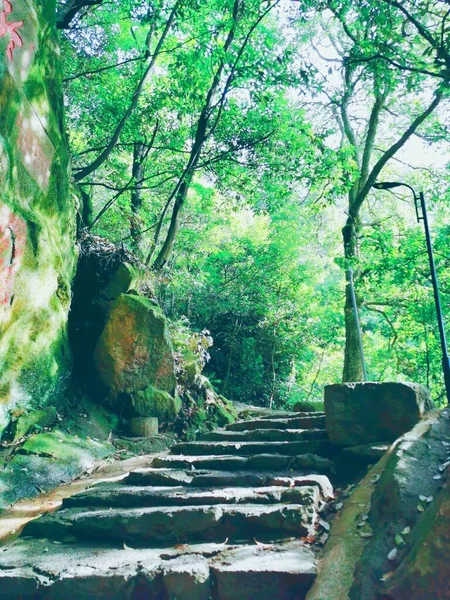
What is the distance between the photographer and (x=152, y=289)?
9531mm


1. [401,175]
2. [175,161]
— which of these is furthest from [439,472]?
[401,175]

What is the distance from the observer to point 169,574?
9.10 feet

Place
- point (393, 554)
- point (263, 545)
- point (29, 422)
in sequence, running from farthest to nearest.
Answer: point (29, 422) < point (263, 545) < point (393, 554)

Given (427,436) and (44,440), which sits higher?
(427,436)

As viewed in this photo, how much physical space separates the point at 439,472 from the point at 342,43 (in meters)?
16.0

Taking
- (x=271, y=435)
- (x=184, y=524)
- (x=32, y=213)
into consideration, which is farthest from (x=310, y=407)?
(x=32, y=213)

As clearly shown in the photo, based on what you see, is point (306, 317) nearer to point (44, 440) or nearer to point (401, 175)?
point (401, 175)

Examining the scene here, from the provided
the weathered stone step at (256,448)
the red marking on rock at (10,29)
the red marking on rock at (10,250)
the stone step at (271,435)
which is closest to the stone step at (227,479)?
the weathered stone step at (256,448)

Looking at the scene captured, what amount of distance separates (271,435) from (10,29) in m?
6.19

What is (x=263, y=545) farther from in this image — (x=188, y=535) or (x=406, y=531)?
(x=406, y=531)

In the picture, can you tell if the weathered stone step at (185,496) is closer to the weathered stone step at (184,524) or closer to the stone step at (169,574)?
the weathered stone step at (184,524)

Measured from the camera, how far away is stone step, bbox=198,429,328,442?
198 inches

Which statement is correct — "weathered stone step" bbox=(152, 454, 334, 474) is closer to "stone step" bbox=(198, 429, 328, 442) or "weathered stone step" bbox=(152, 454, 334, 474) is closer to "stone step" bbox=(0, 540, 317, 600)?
"stone step" bbox=(198, 429, 328, 442)

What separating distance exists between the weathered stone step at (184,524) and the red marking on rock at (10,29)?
5503 mm
